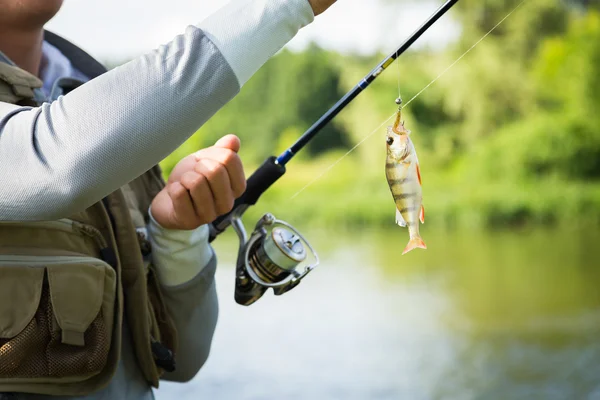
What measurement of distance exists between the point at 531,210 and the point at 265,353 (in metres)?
6.46

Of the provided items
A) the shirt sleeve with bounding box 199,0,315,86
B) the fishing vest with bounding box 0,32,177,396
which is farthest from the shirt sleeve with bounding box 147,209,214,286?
the shirt sleeve with bounding box 199,0,315,86

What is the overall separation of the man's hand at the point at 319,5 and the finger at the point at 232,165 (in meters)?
0.25

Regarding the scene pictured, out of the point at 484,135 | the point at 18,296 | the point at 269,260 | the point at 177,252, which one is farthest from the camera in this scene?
the point at 484,135

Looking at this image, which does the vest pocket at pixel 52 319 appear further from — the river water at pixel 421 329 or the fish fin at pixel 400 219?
the river water at pixel 421 329

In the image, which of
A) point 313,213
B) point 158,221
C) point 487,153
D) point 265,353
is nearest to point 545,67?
point 487,153

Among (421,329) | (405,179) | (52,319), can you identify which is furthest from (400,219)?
(421,329)

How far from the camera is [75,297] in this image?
3.77 ft

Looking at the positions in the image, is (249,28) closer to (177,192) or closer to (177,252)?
(177,192)

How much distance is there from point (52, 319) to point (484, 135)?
1266 centimetres

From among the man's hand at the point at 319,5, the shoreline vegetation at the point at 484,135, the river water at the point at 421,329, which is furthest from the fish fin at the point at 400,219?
the shoreline vegetation at the point at 484,135

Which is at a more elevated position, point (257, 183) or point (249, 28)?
point (249, 28)

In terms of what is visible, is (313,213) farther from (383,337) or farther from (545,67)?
(383,337)

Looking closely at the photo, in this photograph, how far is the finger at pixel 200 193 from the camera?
1115mm

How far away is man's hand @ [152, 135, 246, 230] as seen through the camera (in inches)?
43.8
